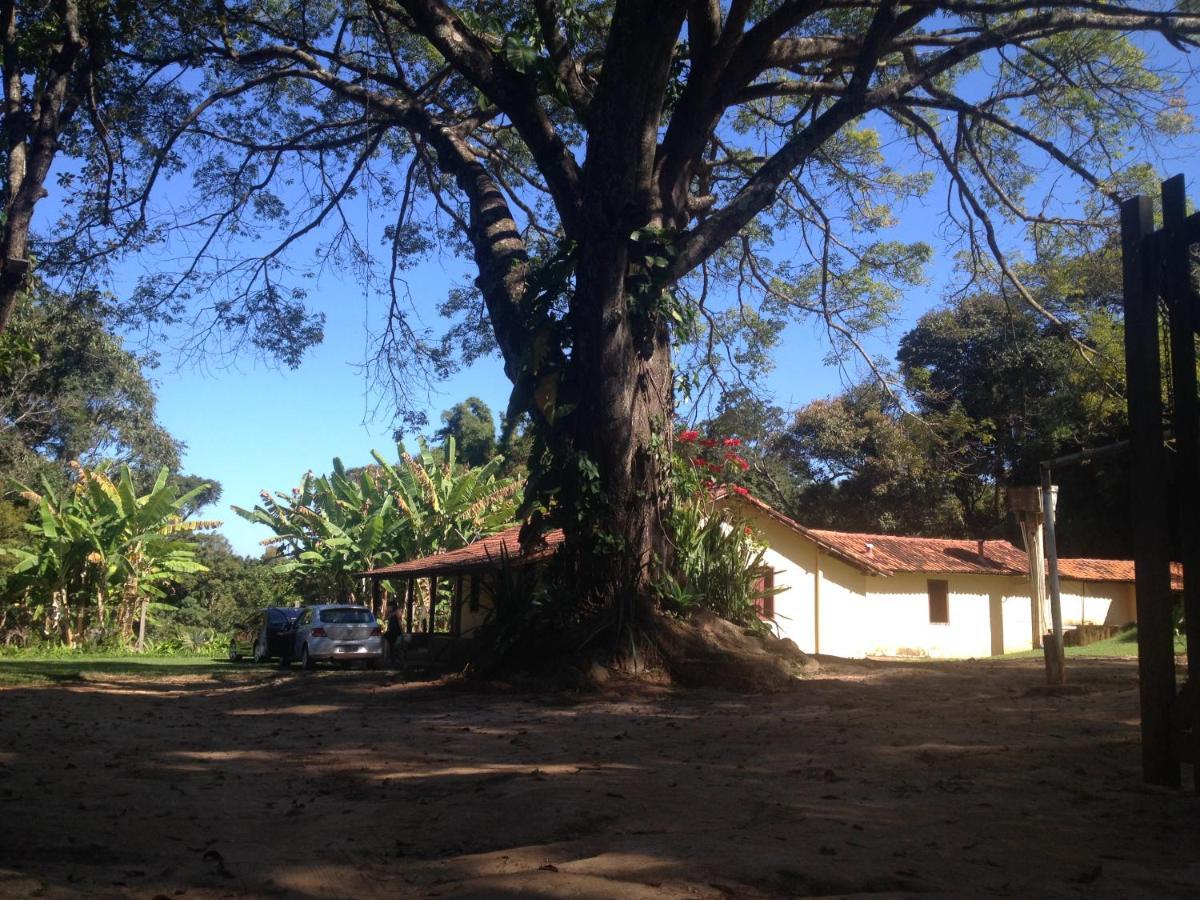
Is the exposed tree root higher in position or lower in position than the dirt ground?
higher

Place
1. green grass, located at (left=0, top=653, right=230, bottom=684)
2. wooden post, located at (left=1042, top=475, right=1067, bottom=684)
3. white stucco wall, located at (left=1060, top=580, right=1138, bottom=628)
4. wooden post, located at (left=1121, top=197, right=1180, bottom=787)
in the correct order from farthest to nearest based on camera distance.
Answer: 1. white stucco wall, located at (left=1060, top=580, right=1138, bottom=628)
2. green grass, located at (left=0, top=653, right=230, bottom=684)
3. wooden post, located at (left=1042, top=475, right=1067, bottom=684)
4. wooden post, located at (left=1121, top=197, right=1180, bottom=787)

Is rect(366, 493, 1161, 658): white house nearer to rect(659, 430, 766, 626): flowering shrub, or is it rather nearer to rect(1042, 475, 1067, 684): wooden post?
rect(659, 430, 766, 626): flowering shrub

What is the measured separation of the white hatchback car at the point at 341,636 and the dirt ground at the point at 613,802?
11961 mm

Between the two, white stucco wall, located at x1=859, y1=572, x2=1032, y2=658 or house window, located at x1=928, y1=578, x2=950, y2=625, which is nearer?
white stucco wall, located at x1=859, y1=572, x2=1032, y2=658

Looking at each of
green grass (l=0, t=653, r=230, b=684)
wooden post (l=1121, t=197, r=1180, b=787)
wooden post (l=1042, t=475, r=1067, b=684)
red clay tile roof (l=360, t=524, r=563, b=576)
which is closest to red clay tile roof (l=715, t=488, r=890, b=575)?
red clay tile roof (l=360, t=524, r=563, b=576)

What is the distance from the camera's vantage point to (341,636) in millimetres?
21500

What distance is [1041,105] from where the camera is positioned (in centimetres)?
1451

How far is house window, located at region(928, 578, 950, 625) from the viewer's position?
2705cm

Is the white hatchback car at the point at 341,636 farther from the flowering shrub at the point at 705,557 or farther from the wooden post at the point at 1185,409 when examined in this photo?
the wooden post at the point at 1185,409

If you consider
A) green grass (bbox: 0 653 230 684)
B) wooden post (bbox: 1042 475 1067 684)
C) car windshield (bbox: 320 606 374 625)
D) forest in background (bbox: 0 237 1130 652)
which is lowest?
green grass (bbox: 0 653 230 684)

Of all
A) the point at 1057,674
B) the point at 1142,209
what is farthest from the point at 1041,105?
the point at 1142,209

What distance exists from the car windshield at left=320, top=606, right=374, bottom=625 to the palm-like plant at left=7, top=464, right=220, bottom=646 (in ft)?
25.9

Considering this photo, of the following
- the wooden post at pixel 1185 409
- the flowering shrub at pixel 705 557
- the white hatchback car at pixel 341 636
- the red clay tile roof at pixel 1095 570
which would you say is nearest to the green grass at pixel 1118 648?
the red clay tile roof at pixel 1095 570

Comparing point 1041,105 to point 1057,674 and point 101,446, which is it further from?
point 101,446
